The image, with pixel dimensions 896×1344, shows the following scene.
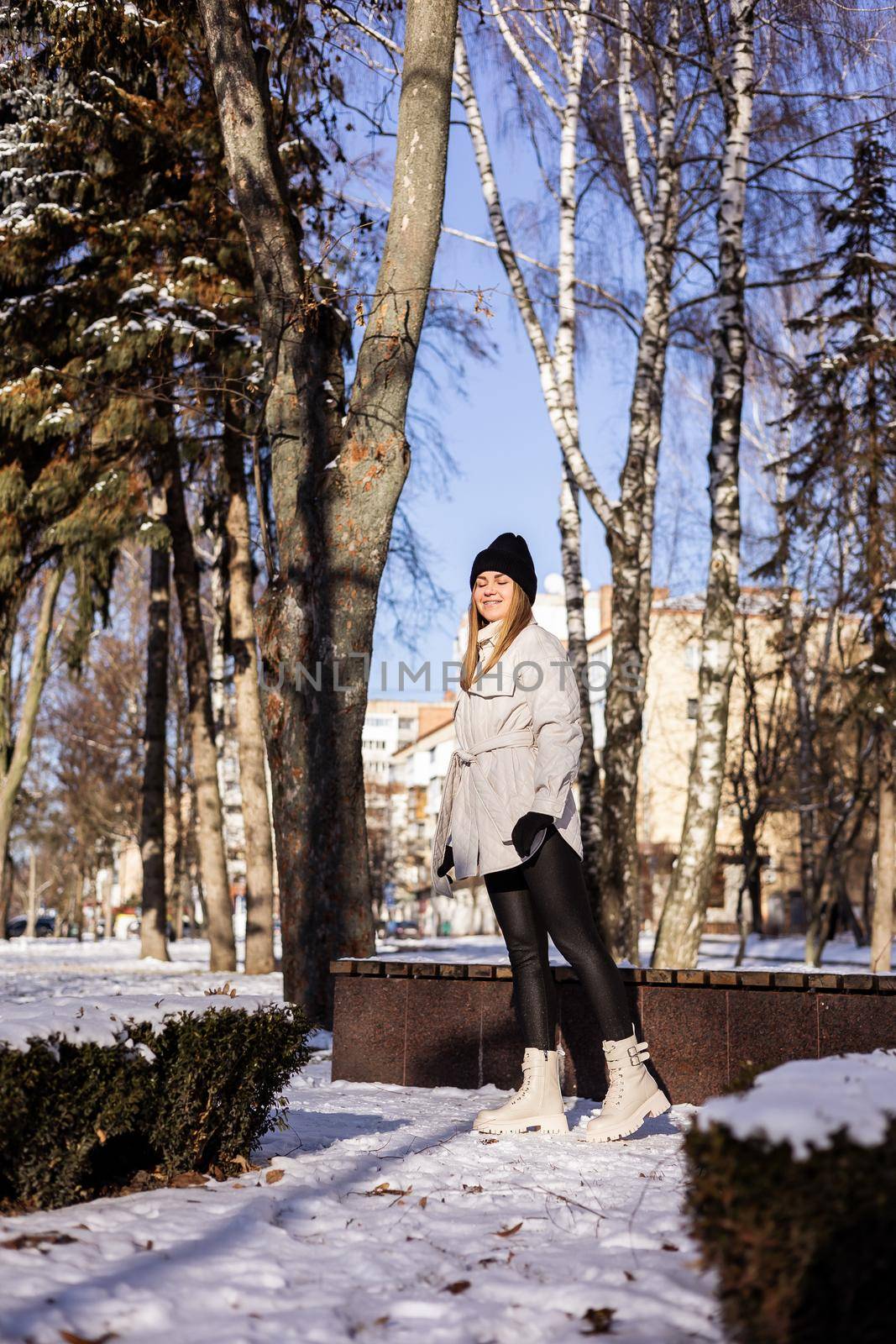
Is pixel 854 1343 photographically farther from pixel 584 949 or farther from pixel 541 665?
pixel 541 665

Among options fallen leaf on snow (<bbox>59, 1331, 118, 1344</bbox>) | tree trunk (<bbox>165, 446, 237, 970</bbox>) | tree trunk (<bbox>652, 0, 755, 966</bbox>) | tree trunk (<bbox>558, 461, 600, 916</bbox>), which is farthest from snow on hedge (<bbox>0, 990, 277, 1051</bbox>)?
tree trunk (<bbox>165, 446, 237, 970</bbox>)

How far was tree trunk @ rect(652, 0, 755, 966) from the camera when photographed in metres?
11.1

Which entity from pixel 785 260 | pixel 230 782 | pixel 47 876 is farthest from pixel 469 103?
pixel 47 876

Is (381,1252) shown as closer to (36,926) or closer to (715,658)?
(715,658)

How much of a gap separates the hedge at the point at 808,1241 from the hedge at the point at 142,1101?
177cm

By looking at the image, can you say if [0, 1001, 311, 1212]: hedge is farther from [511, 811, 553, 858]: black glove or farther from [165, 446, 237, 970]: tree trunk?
[165, 446, 237, 970]: tree trunk

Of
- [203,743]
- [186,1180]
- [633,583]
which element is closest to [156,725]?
[203,743]

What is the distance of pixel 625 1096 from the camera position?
4637 mm

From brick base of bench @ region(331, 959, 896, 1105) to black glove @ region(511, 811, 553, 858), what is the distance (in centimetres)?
123

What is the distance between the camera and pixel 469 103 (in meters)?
14.1

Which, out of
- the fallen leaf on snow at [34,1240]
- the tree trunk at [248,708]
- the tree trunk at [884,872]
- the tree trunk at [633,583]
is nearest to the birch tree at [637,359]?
the tree trunk at [633,583]

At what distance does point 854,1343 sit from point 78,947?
93.8 feet

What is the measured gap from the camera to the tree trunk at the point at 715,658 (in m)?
11.1

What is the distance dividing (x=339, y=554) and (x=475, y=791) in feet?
9.37
